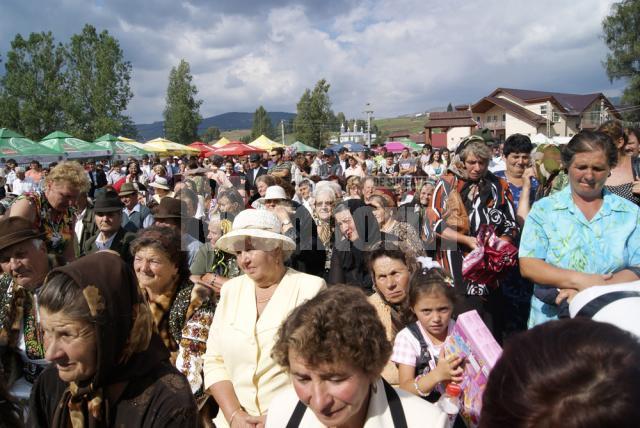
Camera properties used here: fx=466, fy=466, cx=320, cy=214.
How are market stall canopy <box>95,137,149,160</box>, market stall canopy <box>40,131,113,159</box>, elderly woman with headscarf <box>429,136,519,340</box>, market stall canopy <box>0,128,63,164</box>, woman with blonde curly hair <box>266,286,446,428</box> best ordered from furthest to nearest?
market stall canopy <box>95,137,149,160</box> < market stall canopy <box>40,131,113,159</box> < market stall canopy <box>0,128,63,164</box> < elderly woman with headscarf <box>429,136,519,340</box> < woman with blonde curly hair <box>266,286,446,428</box>

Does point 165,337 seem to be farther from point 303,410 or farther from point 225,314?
point 303,410

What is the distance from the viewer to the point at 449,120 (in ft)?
165

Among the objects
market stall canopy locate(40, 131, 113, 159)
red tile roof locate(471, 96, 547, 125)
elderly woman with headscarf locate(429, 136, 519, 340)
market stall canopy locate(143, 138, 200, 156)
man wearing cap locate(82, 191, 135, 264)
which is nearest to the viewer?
elderly woman with headscarf locate(429, 136, 519, 340)

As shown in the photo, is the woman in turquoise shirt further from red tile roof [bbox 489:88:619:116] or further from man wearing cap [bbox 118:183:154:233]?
red tile roof [bbox 489:88:619:116]

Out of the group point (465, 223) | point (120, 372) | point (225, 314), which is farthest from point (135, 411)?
point (465, 223)

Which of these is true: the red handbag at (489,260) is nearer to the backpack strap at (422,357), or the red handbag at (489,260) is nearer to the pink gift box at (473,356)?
the backpack strap at (422,357)

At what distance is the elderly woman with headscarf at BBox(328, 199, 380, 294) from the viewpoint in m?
4.45

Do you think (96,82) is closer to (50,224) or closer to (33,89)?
(33,89)

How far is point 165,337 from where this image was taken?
3.18 metres

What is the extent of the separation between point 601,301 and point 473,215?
2.61 m

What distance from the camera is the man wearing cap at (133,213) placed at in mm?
5814

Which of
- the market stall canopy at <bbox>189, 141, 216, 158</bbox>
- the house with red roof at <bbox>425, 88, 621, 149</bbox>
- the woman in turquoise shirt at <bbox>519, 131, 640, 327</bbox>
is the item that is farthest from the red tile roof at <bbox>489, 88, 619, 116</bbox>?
the woman in turquoise shirt at <bbox>519, 131, 640, 327</bbox>

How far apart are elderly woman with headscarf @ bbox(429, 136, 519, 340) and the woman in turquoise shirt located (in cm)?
101

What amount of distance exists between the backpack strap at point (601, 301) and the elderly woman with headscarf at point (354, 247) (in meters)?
2.84
